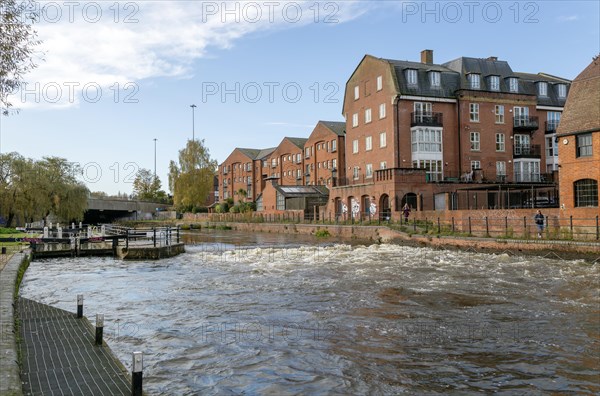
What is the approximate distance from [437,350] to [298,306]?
14.6ft

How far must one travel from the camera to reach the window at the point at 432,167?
4244cm

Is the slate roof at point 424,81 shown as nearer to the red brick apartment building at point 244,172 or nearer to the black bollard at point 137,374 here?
the black bollard at point 137,374

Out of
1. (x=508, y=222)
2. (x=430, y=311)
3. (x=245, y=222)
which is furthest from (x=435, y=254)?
(x=245, y=222)

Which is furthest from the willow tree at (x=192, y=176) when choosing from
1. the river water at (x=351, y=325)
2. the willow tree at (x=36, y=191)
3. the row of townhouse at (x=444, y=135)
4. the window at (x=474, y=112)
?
the river water at (x=351, y=325)

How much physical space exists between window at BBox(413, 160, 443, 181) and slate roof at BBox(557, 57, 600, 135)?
631 inches

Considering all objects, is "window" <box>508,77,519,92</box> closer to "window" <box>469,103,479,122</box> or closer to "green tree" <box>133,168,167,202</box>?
"window" <box>469,103,479,122</box>

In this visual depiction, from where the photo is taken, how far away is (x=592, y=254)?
20.0m

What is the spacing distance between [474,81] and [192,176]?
50486 mm

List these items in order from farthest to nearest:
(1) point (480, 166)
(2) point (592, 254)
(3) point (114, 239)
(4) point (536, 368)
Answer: (1) point (480, 166) < (3) point (114, 239) < (2) point (592, 254) < (4) point (536, 368)

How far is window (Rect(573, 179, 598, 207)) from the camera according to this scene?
24.2 m

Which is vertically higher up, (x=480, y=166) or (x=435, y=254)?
(x=480, y=166)

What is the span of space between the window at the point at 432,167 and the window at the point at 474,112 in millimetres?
5255

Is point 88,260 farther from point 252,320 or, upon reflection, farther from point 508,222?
point 508,222

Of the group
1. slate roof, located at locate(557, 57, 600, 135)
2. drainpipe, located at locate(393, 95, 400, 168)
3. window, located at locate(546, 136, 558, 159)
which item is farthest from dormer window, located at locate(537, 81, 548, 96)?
slate roof, located at locate(557, 57, 600, 135)
